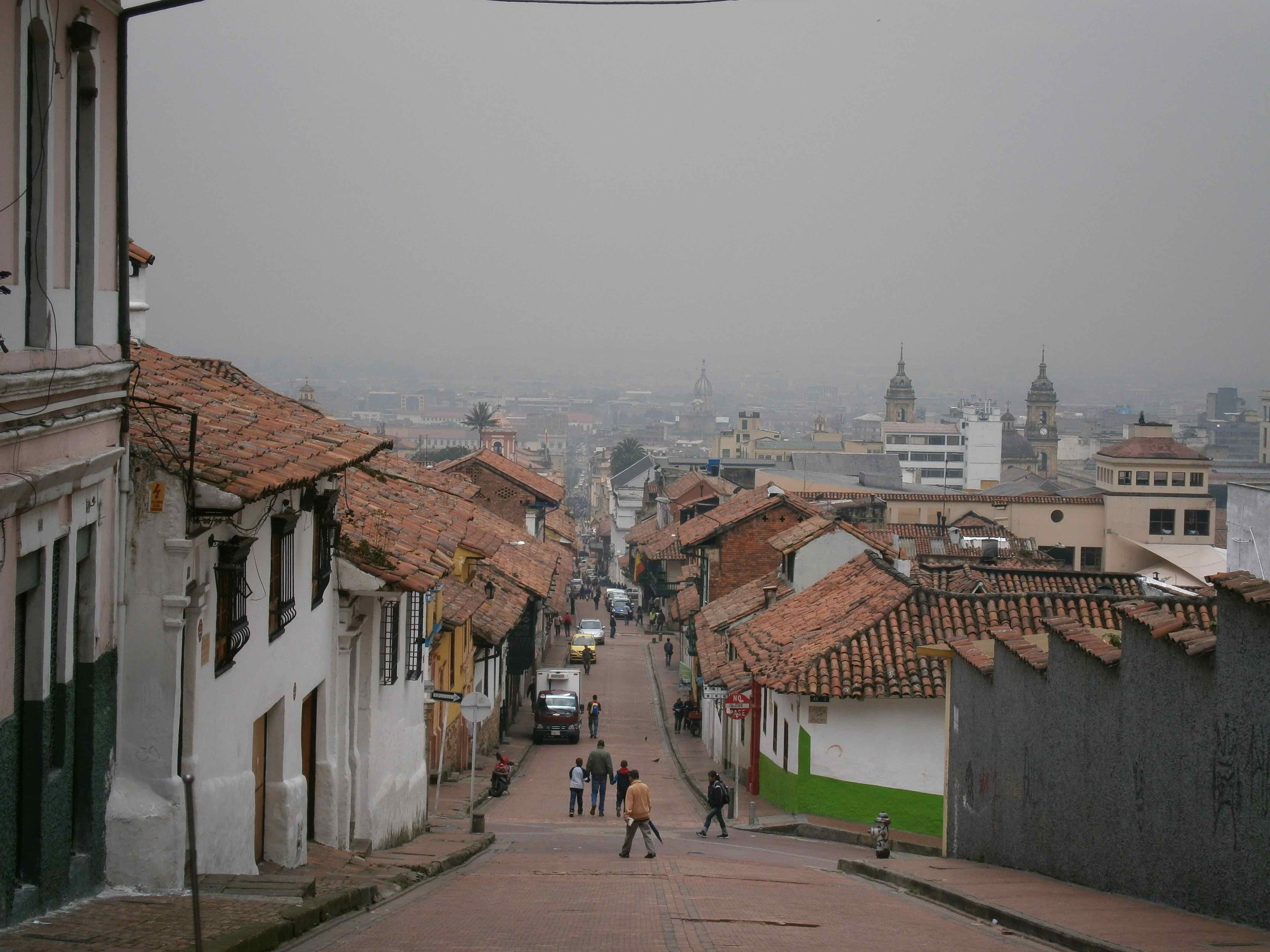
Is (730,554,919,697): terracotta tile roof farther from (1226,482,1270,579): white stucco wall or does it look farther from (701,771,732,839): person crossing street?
(1226,482,1270,579): white stucco wall

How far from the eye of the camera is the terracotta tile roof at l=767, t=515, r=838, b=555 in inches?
1473

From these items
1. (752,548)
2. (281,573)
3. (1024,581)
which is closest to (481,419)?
(752,548)

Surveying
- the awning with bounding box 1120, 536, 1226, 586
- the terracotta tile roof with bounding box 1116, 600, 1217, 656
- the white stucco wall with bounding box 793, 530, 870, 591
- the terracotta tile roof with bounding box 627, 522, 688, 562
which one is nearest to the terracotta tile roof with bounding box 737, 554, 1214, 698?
the terracotta tile roof with bounding box 1116, 600, 1217, 656

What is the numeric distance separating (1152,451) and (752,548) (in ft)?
106

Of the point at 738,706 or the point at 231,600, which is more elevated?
the point at 231,600

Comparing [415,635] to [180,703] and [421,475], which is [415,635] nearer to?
[421,475]

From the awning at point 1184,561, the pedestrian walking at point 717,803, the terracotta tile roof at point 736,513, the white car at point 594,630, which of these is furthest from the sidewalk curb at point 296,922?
the white car at point 594,630

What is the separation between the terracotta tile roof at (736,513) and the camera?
1877 inches

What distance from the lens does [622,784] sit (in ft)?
78.7

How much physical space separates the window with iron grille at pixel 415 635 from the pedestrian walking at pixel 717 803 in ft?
15.8

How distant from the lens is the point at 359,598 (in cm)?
1648

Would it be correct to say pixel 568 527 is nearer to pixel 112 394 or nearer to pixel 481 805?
pixel 481 805

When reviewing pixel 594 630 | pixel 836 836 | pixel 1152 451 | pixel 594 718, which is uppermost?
pixel 1152 451

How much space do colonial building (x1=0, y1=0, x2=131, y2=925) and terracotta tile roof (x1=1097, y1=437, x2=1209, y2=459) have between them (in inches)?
2663
